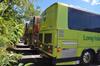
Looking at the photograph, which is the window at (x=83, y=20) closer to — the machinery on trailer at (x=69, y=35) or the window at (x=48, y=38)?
the machinery on trailer at (x=69, y=35)

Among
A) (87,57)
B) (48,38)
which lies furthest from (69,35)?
(87,57)

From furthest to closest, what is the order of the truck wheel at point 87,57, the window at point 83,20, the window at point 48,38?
the truck wheel at point 87,57, the window at point 48,38, the window at point 83,20

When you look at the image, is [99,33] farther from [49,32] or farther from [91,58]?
[49,32]

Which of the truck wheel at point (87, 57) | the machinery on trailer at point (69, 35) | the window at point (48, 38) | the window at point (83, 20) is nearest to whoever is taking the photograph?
the machinery on trailer at point (69, 35)

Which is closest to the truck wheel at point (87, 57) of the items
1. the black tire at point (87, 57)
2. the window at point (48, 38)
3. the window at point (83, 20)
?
the black tire at point (87, 57)

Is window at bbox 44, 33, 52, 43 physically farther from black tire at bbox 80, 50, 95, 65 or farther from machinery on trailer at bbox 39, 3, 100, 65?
black tire at bbox 80, 50, 95, 65

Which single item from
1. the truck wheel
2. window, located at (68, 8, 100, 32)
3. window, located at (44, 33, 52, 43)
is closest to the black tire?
the truck wheel

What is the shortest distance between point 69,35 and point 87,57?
1.95 meters

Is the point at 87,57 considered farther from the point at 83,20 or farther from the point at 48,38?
the point at 48,38

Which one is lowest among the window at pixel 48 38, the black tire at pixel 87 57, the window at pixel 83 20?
the black tire at pixel 87 57

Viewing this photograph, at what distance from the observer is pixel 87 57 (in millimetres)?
12141

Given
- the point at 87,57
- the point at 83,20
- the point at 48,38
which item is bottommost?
the point at 87,57

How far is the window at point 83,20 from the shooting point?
11048 millimetres

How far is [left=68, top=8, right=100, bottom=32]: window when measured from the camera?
36.2ft
